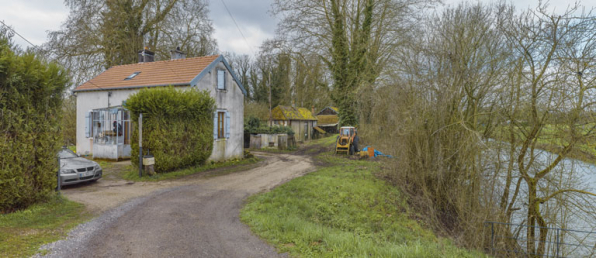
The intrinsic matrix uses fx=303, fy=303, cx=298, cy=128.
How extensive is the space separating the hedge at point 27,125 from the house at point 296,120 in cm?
2440

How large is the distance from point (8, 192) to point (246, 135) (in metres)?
18.5

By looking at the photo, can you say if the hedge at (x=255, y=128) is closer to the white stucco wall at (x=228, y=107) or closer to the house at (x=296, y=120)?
the house at (x=296, y=120)

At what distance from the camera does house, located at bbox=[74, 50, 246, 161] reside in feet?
46.5

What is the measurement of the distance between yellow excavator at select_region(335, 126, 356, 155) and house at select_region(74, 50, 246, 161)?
6266 millimetres

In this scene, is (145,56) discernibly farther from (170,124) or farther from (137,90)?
(170,124)

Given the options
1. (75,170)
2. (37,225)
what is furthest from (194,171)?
(37,225)

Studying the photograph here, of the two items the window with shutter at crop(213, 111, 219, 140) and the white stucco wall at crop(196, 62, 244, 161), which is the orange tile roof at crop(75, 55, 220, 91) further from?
the window with shutter at crop(213, 111, 219, 140)

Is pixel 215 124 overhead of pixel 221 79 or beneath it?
beneath

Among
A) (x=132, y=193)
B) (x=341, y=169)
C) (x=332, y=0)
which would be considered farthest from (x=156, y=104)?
(x=332, y=0)

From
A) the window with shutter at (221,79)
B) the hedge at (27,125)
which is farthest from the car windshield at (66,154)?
the window with shutter at (221,79)

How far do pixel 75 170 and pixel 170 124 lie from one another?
3208mm

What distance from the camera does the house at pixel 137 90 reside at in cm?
1417

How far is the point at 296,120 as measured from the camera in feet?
105

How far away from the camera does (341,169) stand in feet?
45.1
